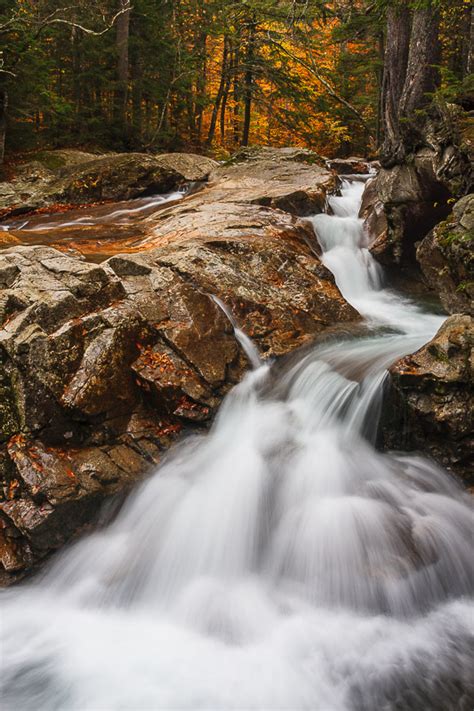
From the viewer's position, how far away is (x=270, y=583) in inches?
167

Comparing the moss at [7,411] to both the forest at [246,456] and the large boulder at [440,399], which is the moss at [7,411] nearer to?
the forest at [246,456]

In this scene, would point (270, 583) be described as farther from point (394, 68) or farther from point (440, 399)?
point (394, 68)

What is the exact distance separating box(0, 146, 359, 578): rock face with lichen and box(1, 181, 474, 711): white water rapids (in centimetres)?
41

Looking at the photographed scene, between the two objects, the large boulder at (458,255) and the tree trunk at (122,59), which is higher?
the tree trunk at (122,59)

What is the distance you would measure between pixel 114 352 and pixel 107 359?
0.38 feet

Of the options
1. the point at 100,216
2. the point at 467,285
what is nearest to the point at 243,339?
the point at 467,285

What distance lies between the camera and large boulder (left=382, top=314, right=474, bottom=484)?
15.4ft

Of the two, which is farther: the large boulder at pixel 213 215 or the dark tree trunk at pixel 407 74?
the dark tree trunk at pixel 407 74

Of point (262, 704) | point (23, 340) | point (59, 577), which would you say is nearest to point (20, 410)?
point (23, 340)

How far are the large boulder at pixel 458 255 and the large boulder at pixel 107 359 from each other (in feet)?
5.94

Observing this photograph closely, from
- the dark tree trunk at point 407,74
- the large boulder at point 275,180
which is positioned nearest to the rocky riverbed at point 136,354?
the large boulder at point 275,180

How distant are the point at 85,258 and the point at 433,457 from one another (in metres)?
5.11

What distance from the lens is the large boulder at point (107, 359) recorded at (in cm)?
454

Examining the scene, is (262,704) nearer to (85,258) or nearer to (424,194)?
(85,258)
